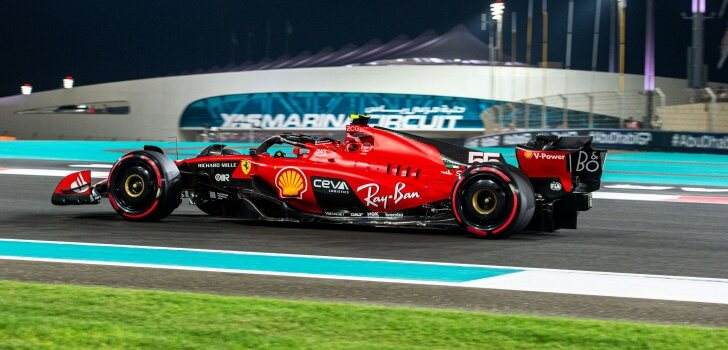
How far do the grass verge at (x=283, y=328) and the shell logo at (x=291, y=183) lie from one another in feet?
13.7

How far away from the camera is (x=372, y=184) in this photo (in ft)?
35.0

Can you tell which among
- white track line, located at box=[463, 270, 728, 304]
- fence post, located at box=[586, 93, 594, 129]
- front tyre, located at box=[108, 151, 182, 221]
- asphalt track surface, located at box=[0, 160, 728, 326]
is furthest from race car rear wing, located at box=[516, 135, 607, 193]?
fence post, located at box=[586, 93, 594, 129]

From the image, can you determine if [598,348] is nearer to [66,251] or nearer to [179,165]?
[66,251]

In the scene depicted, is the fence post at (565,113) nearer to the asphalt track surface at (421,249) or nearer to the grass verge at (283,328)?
the asphalt track surface at (421,249)

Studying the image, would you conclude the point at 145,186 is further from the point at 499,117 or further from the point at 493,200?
the point at 499,117

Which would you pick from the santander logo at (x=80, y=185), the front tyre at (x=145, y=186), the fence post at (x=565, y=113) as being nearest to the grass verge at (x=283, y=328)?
the front tyre at (x=145, y=186)

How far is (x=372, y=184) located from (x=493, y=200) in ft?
4.21

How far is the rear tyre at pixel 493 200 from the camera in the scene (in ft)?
32.6

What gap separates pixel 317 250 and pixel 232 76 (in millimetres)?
50520

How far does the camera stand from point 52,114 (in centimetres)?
5850

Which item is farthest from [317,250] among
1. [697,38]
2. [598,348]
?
[697,38]

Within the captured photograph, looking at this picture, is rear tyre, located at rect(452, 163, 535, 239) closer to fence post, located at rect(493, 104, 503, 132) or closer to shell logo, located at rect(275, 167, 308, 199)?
shell logo, located at rect(275, 167, 308, 199)

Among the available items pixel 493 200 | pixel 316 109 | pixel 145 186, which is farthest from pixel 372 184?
pixel 316 109

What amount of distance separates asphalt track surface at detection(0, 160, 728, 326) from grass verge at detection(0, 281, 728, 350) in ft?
1.71
